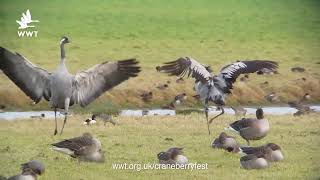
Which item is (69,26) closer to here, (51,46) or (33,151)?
(51,46)

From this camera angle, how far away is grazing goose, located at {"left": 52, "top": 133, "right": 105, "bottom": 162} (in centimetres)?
820

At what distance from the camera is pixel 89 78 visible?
849 cm

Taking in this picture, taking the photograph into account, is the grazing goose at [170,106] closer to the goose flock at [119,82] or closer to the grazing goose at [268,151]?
the goose flock at [119,82]

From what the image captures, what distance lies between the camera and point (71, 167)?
26.8ft

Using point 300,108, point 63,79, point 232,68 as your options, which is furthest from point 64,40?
point 300,108

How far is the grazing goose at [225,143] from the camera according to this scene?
8344mm

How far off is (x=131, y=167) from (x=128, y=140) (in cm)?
27

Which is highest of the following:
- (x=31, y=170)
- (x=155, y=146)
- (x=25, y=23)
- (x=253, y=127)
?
(x=25, y=23)

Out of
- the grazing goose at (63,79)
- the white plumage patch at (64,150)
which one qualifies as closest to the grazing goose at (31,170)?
the white plumage patch at (64,150)

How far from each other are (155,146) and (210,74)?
86cm

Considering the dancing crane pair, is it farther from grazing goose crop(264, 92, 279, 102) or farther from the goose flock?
grazing goose crop(264, 92, 279, 102)

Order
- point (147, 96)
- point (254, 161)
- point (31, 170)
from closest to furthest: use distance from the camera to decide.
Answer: point (31, 170) → point (254, 161) → point (147, 96)

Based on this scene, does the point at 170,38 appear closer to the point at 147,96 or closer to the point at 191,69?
the point at 191,69

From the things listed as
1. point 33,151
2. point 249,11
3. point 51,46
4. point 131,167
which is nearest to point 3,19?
point 51,46
